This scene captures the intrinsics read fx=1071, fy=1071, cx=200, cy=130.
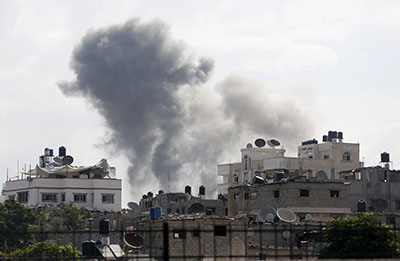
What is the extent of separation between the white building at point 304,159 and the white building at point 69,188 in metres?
18.9

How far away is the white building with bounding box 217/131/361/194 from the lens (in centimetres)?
14188

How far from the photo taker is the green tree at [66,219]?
9988 cm

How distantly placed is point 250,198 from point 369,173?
21141 millimetres

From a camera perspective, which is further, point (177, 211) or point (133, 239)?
point (177, 211)

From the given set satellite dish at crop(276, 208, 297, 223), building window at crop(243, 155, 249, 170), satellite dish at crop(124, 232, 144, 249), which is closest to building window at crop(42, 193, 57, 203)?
building window at crop(243, 155, 249, 170)

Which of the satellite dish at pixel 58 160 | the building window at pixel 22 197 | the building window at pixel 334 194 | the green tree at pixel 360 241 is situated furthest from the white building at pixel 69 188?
the green tree at pixel 360 241

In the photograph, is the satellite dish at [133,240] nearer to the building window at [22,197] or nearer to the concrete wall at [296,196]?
the concrete wall at [296,196]

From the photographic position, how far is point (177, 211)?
10819 cm

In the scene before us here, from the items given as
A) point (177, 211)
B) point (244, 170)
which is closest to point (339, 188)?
point (177, 211)

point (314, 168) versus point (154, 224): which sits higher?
point (314, 168)

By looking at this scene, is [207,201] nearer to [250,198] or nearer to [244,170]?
[250,198]

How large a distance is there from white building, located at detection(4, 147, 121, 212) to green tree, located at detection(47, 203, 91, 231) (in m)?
20.8

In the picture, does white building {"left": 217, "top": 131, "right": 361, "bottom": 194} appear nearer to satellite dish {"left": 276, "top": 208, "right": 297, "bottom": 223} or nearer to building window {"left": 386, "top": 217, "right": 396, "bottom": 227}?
building window {"left": 386, "top": 217, "right": 396, "bottom": 227}

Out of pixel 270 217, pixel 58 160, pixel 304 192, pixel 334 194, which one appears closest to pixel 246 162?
pixel 58 160
